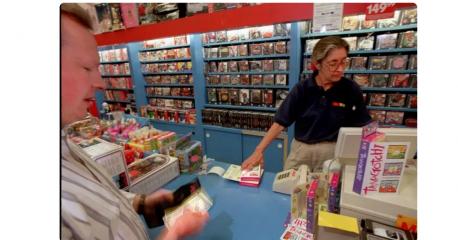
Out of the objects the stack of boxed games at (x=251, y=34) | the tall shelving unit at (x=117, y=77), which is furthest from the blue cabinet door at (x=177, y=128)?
the stack of boxed games at (x=251, y=34)

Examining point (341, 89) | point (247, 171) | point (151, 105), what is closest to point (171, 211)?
point (247, 171)

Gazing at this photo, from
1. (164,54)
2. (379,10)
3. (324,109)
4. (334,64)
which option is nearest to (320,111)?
(324,109)

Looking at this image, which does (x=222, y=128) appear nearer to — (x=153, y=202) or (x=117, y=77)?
(x=153, y=202)

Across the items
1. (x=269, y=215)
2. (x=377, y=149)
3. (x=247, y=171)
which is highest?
(x=377, y=149)

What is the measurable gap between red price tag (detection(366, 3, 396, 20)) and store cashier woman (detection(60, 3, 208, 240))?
1084 millimetres

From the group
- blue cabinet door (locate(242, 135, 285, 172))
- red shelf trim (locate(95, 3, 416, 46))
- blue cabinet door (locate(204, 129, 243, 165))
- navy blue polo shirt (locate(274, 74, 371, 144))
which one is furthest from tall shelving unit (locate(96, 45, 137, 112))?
navy blue polo shirt (locate(274, 74, 371, 144))

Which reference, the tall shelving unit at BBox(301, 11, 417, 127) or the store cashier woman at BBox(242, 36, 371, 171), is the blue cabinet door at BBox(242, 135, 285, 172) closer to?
the tall shelving unit at BBox(301, 11, 417, 127)

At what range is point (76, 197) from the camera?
52 cm

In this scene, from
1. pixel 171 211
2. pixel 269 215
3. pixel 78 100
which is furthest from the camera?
pixel 269 215

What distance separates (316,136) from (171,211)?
3.92 ft

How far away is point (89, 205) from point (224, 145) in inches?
130

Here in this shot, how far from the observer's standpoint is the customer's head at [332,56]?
1.39 meters

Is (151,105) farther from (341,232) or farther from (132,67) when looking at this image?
(341,232)

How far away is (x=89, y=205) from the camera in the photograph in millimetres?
537
